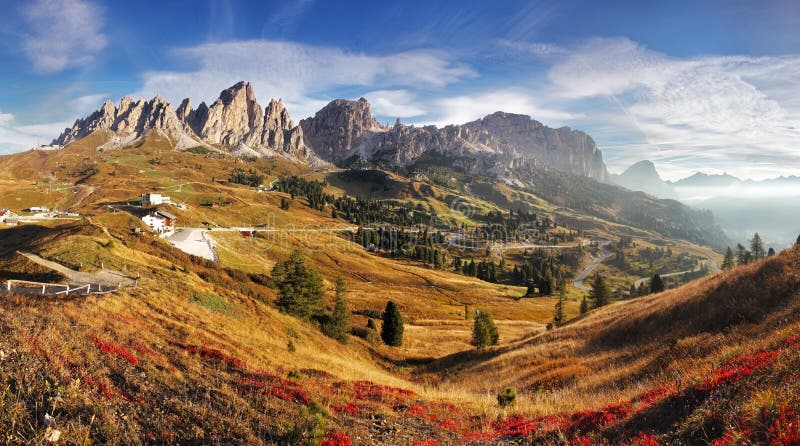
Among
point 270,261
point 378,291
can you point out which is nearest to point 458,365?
point 378,291

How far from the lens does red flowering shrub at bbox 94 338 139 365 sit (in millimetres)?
13288

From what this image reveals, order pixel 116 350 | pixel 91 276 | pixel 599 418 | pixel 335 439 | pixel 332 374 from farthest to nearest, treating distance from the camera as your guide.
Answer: pixel 91 276 → pixel 332 374 → pixel 116 350 → pixel 599 418 → pixel 335 439

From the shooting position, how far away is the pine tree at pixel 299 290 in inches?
2002

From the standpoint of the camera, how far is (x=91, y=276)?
3222cm

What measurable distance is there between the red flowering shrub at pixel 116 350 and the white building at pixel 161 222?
363 feet

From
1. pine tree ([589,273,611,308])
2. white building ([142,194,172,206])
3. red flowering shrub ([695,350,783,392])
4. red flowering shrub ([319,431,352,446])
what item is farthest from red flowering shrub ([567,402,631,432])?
white building ([142,194,172,206])

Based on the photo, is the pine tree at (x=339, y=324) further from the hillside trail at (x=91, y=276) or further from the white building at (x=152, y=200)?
the white building at (x=152, y=200)

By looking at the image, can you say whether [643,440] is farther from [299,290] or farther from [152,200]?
[152,200]

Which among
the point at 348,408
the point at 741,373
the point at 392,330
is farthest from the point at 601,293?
the point at 348,408

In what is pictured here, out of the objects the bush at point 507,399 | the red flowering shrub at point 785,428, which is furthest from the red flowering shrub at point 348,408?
the red flowering shrub at point 785,428

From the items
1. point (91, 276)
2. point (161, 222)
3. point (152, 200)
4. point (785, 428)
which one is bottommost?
point (91, 276)

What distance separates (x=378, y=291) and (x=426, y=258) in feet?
269

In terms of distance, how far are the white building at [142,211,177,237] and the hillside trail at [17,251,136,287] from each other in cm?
8248

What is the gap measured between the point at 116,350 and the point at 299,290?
39549 mm
